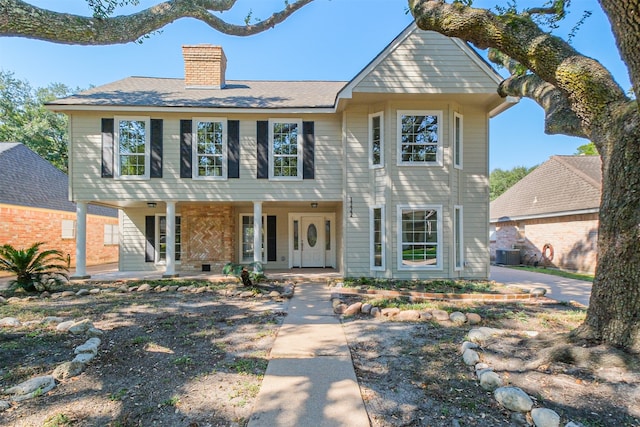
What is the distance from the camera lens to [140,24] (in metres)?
5.14

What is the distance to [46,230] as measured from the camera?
12938mm

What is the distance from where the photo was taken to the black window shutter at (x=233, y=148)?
9633mm

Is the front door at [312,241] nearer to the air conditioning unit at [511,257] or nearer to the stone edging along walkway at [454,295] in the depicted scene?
the stone edging along walkway at [454,295]

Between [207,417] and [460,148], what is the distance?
9.15 meters

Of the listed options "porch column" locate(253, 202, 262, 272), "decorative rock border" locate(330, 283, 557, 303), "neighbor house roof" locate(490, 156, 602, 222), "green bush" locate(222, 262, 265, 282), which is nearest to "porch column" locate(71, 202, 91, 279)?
"green bush" locate(222, 262, 265, 282)

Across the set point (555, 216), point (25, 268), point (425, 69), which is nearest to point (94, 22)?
point (25, 268)

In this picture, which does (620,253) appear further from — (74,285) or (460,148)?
(74,285)

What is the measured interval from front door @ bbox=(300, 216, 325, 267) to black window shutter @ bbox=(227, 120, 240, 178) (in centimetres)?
353

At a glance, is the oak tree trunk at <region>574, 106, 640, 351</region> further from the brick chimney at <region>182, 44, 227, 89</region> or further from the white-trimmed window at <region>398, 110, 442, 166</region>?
the brick chimney at <region>182, 44, 227, 89</region>

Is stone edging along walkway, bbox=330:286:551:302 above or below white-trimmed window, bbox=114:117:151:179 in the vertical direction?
below

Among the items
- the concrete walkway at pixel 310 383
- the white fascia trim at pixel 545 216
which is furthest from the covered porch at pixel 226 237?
the white fascia trim at pixel 545 216

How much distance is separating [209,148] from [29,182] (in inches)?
382

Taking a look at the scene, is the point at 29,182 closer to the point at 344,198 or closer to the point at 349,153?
the point at 344,198

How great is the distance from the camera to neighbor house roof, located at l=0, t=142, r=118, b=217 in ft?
39.7
